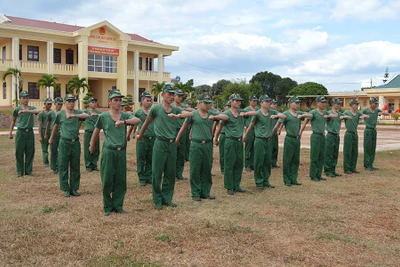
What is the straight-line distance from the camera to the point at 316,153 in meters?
10.4

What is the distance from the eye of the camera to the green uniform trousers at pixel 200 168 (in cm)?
793

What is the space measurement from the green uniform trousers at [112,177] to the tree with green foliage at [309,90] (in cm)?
5827

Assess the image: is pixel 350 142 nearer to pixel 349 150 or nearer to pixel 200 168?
pixel 349 150

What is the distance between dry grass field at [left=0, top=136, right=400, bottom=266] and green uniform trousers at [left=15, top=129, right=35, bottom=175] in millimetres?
1144

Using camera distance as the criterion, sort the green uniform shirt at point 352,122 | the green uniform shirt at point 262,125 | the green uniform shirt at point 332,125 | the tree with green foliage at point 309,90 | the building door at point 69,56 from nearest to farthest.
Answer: the green uniform shirt at point 262,125, the green uniform shirt at point 332,125, the green uniform shirt at point 352,122, the building door at point 69,56, the tree with green foliage at point 309,90

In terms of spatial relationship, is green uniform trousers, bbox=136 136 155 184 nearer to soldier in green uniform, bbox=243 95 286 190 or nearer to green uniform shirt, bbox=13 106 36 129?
soldier in green uniform, bbox=243 95 286 190

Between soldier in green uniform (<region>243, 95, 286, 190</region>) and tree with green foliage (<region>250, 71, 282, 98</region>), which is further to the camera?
tree with green foliage (<region>250, 71, 282, 98</region>)

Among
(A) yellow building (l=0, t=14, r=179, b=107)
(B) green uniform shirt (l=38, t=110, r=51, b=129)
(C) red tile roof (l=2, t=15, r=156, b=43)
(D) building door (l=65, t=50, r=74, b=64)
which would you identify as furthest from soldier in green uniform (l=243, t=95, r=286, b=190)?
(D) building door (l=65, t=50, r=74, b=64)

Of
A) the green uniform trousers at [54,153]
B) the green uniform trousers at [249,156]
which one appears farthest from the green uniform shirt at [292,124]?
the green uniform trousers at [54,153]

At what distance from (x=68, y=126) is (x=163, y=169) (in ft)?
7.95

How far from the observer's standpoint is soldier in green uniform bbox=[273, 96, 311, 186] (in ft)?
31.7

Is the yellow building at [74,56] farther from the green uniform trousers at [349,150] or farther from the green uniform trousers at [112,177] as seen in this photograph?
the green uniform trousers at [112,177]

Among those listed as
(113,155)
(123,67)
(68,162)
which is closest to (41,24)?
(123,67)

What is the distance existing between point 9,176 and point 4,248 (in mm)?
5793
